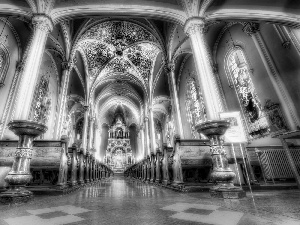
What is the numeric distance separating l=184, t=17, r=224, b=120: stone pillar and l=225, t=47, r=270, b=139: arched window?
13.5 feet

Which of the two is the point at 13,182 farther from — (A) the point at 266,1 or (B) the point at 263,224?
(A) the point at 266,1

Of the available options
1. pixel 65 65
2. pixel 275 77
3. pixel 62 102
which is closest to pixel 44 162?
pixel 62 102

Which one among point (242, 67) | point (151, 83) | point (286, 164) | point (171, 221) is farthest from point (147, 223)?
point (151, 83)

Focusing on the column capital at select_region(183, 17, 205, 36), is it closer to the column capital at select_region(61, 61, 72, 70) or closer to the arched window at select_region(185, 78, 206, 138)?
the arched window at select_region(185, 78, 206, 138)

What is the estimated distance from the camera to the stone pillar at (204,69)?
4.02m

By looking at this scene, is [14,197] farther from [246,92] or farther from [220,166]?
[246,92]

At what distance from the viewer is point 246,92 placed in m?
8.26

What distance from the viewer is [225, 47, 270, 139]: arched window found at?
24.2 ft

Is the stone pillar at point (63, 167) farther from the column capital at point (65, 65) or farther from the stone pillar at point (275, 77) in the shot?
the stone pillar at point (275, 77)

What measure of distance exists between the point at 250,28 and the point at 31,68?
8.75m

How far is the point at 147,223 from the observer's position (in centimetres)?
140

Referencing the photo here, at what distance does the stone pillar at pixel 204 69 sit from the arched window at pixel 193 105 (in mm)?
6370

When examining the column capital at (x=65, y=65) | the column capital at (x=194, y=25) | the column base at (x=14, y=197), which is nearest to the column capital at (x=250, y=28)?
the column capital at (x=194, y=25)

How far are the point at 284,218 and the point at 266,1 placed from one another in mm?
7064
